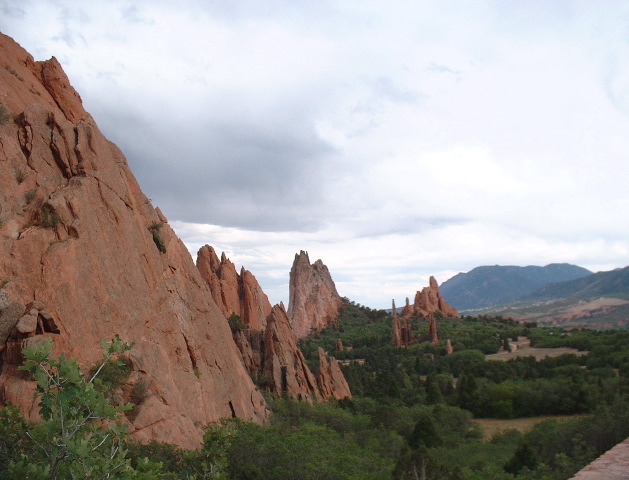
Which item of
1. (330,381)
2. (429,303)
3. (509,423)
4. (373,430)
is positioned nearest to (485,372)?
(509,423)

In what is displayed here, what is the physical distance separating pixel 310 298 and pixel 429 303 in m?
31.6

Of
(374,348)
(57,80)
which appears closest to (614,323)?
(374,348)

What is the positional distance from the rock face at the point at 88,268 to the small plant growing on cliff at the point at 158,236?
0.32ft

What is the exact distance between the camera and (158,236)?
26297mm

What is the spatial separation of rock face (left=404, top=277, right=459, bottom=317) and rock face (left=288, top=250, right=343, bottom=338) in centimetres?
2024

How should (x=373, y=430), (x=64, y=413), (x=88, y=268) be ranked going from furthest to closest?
1. (x=373, y=430)
2. (x=88, y=268)
3. (x=64, y=413)

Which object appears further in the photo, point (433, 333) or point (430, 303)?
point (430, 303)

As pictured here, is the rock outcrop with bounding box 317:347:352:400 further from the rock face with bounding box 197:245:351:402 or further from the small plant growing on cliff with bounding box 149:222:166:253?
the small plant growing on cliff with bounding box 149:222:166:253

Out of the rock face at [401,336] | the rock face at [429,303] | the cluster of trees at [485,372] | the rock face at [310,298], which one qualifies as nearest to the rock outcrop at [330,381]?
the cluster of trees at [485,372]

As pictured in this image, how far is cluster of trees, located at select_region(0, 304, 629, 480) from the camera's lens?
7785mm

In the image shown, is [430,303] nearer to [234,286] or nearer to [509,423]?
[234,286]

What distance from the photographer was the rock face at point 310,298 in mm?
128625

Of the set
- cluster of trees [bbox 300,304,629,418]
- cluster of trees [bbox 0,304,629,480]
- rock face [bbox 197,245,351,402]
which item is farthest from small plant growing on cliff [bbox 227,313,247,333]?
cluster of trees [bbox 300,304,629,418]

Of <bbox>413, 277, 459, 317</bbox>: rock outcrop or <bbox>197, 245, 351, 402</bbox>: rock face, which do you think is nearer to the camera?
<bbox>197, 245, 351, 402</bbox>: rock face
